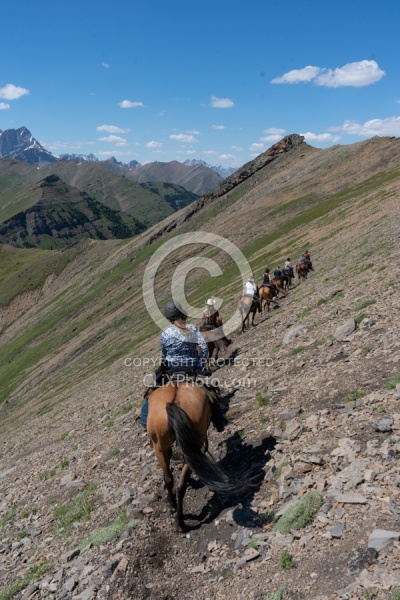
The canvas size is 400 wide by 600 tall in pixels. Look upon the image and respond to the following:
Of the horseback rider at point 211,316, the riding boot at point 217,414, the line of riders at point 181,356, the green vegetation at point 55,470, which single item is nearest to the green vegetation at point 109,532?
the line of riders at point 181,356

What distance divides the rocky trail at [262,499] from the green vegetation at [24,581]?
0.03 metres

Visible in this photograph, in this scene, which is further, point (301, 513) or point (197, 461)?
point (197, 461)

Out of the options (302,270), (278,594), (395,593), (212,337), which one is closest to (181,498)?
(278,594)

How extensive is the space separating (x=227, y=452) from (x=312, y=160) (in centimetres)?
10699

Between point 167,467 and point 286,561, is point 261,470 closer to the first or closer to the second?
point 167,467

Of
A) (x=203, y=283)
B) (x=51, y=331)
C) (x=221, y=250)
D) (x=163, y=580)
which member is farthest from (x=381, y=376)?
(x=51, y=331)

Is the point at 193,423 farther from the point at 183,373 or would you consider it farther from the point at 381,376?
the point at 381,376

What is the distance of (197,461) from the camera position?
8.96 meters

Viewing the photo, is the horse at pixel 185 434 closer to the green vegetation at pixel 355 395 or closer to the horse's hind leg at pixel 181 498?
the horse's hind leg at pixel 181 498

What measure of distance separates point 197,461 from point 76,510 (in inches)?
185

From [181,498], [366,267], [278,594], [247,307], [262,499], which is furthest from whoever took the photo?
[247,307]

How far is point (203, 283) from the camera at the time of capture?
61094 mm

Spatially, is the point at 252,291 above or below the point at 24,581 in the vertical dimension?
above

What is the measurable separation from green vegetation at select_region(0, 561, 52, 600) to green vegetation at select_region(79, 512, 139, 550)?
2.96ft
